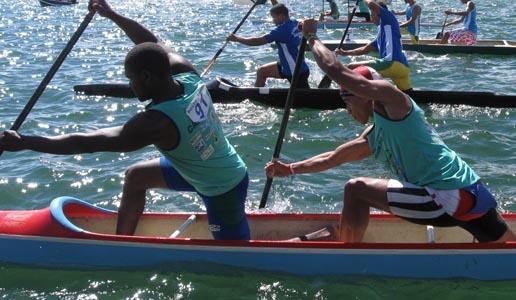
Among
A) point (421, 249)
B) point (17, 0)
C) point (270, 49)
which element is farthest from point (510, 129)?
point (17, 0)

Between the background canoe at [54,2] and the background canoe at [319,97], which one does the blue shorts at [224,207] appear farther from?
the background canoe at [54,2]

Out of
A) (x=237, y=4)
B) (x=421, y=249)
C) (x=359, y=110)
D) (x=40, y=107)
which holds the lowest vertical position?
(x=237, y=4)

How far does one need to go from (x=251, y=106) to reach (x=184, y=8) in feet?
61.7

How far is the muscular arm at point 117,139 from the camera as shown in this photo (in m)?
4.47

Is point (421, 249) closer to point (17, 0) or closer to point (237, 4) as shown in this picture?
point (237, 4)

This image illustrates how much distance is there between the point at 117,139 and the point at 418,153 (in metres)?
1.99

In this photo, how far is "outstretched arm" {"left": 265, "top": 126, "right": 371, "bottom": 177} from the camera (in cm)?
533

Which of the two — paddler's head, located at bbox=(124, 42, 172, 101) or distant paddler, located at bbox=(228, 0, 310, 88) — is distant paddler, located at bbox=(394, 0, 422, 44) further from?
paddler's head, located at bbox=(124, 42, 172, 101)

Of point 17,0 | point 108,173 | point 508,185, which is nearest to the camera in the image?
point 508,185

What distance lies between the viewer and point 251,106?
37.3ft

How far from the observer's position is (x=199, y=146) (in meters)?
4.84

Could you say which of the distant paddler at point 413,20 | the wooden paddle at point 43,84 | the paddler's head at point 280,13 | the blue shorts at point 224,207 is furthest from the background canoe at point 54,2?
the blue shorts at point 224,207

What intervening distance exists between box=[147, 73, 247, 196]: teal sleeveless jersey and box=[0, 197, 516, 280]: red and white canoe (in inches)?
22.7

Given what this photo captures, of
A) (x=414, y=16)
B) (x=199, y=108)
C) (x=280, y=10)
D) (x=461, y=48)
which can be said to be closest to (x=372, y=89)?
(x=199, y=108)
